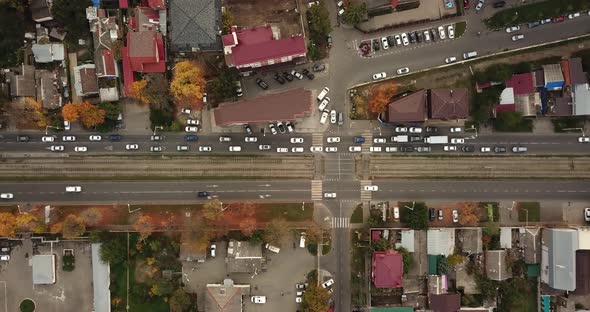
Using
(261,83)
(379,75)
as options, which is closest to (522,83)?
(379,75)

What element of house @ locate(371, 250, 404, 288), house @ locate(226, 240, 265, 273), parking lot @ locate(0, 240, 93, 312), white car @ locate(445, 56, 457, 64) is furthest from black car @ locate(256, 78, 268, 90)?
parking lot @ locate(0, 240, 93, 312)

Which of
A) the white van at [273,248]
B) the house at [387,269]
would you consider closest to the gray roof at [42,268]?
the white van at [273,248]

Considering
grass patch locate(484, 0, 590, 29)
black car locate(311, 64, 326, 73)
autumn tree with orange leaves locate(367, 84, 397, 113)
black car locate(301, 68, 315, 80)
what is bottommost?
autumn tree with orange leaves locate(367, 84, 397, 113)

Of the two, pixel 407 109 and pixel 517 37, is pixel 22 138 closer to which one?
pixel 407 109

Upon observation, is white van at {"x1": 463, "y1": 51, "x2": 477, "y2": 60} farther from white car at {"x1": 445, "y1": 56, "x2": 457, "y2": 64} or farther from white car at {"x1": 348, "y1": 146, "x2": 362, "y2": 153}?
white car at {"x1": 348, "y1": 146, "x2": 362, "y2": 153}

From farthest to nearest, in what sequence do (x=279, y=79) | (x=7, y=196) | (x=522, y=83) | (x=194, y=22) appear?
(x=279, y=79)
(x=522, y=83)
(x=7, y=196)
(x=194, y=22)

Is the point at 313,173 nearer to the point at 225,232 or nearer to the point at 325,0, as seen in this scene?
the point at 225,232
